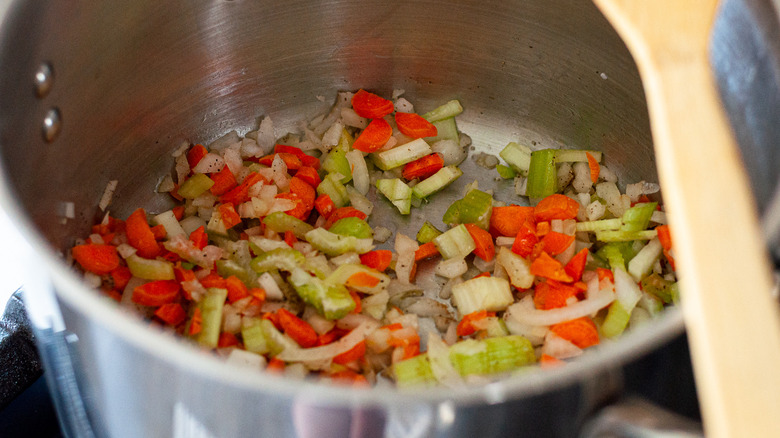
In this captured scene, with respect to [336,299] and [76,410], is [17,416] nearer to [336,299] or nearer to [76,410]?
[76,410]

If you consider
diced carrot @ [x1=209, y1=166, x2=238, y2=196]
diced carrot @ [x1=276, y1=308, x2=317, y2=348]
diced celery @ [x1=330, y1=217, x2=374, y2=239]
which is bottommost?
diced carrot @ [x1=276, y1=308, x2=317, y2=348]

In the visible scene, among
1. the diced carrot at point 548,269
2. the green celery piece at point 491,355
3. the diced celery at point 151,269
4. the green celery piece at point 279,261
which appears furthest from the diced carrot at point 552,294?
the diced celery at point 151,269

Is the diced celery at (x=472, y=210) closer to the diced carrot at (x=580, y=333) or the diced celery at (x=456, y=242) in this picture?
the diced celery at (x=456, y=242)

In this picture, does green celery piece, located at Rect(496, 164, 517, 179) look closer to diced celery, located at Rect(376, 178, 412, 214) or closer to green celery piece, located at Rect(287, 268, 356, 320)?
diced celery, located at Rect(376, 178, 412, 214)

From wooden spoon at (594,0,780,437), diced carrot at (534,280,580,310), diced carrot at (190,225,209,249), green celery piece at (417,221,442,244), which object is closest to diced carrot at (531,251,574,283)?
diced carrot at (534,280,580,310)

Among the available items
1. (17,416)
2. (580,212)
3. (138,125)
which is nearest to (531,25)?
(580,212)

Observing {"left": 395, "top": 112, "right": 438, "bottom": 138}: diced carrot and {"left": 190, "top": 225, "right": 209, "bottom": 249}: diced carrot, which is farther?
{"left": 395, "top": 112, "right": 438, "bottom": 138}: diced carrot

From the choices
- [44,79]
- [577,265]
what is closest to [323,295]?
[577,265]
